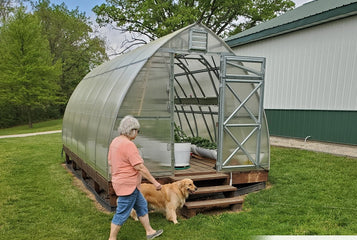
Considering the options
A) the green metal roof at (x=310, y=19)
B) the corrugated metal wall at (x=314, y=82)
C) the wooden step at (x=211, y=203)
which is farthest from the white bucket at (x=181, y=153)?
the green metal roof at (x=310, y=19)

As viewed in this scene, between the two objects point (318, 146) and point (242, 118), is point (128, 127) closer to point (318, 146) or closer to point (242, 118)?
point (242, 118)

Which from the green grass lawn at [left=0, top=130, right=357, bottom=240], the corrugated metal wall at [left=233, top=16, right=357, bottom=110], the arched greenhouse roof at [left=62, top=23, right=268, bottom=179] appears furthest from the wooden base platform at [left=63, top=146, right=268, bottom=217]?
the corrugated metal wall at [left=233, top=16, right=357, bottom=110]

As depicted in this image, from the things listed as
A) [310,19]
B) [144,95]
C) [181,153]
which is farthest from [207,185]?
[310,19]

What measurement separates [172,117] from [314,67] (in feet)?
24.7

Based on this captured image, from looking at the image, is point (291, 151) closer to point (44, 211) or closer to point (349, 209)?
point (349, 209)

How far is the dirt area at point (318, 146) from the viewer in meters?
9.06

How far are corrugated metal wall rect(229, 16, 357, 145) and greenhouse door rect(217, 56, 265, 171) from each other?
5.07m

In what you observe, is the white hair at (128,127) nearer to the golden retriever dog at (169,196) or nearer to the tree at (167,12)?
the golden retriever dog at (169,196)

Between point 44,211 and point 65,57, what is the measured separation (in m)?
30.5

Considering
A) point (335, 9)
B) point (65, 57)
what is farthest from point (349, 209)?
point (65, 57)

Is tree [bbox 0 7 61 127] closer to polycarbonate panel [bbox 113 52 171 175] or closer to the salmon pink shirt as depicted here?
polycarbonate panel [bbox 113 52 171 175]

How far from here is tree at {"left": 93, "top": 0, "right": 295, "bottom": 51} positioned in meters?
23.9

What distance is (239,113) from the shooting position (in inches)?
254

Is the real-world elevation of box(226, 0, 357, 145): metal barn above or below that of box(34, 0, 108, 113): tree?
below
